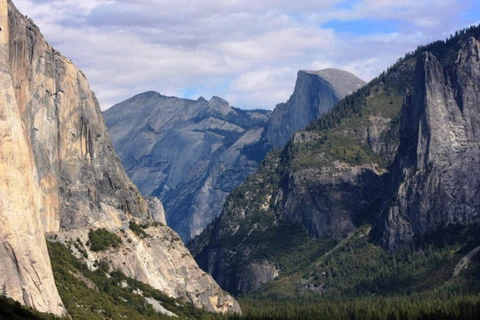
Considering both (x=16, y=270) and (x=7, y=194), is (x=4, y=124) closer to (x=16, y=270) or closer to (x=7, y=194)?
(x=7, y=194)

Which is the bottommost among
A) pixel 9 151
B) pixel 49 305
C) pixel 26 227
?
pixel 49 305

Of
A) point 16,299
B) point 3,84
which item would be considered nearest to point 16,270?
point 16,299

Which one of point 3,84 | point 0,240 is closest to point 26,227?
point 0,240

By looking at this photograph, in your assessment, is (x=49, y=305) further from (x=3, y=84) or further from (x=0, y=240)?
(x=3, y=84)

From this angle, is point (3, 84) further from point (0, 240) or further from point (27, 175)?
point (0, 240)

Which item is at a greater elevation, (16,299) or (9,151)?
(9,151)

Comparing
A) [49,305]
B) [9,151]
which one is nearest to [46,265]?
[49,305]

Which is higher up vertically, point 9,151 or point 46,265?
point 9,151
